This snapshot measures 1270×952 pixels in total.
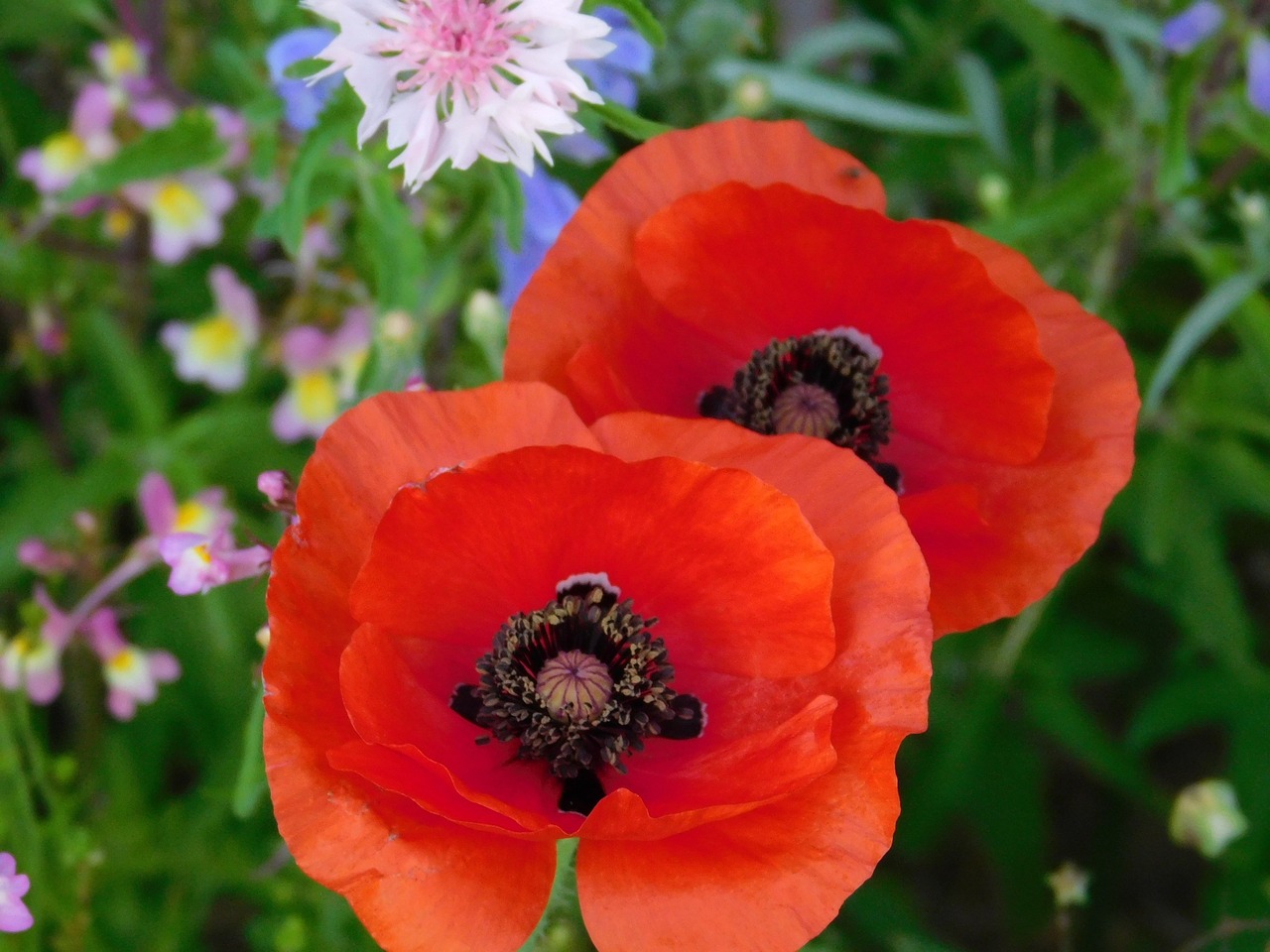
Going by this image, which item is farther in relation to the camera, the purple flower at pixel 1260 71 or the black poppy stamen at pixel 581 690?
the purple flower at pixel 1260 71

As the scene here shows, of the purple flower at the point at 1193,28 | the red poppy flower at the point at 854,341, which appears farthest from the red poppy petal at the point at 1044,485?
the purple flower at the point at 1193,28

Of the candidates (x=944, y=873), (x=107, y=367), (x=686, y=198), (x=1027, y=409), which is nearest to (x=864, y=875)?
(x=1027, y=409)

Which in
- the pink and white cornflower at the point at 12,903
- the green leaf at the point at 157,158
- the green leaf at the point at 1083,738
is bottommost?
the green leaf at the point at 1083,738

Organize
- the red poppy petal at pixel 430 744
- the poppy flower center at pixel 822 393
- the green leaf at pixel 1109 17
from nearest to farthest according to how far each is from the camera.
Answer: the red poppy petal at pixel 430 744, the poppy flower center at pixel 822 393, the green leaf at pixel 1109 17

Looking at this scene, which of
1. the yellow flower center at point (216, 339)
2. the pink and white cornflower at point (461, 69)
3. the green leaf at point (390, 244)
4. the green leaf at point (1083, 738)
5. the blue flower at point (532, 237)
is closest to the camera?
the pink and white cornflower at point (461, 69)

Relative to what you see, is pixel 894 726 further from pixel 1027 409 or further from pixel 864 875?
pixel 1027 409

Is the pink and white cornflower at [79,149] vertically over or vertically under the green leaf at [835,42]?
under

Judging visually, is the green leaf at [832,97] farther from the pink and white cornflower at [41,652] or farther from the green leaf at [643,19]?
the pink and white cornflower at [41,652]
